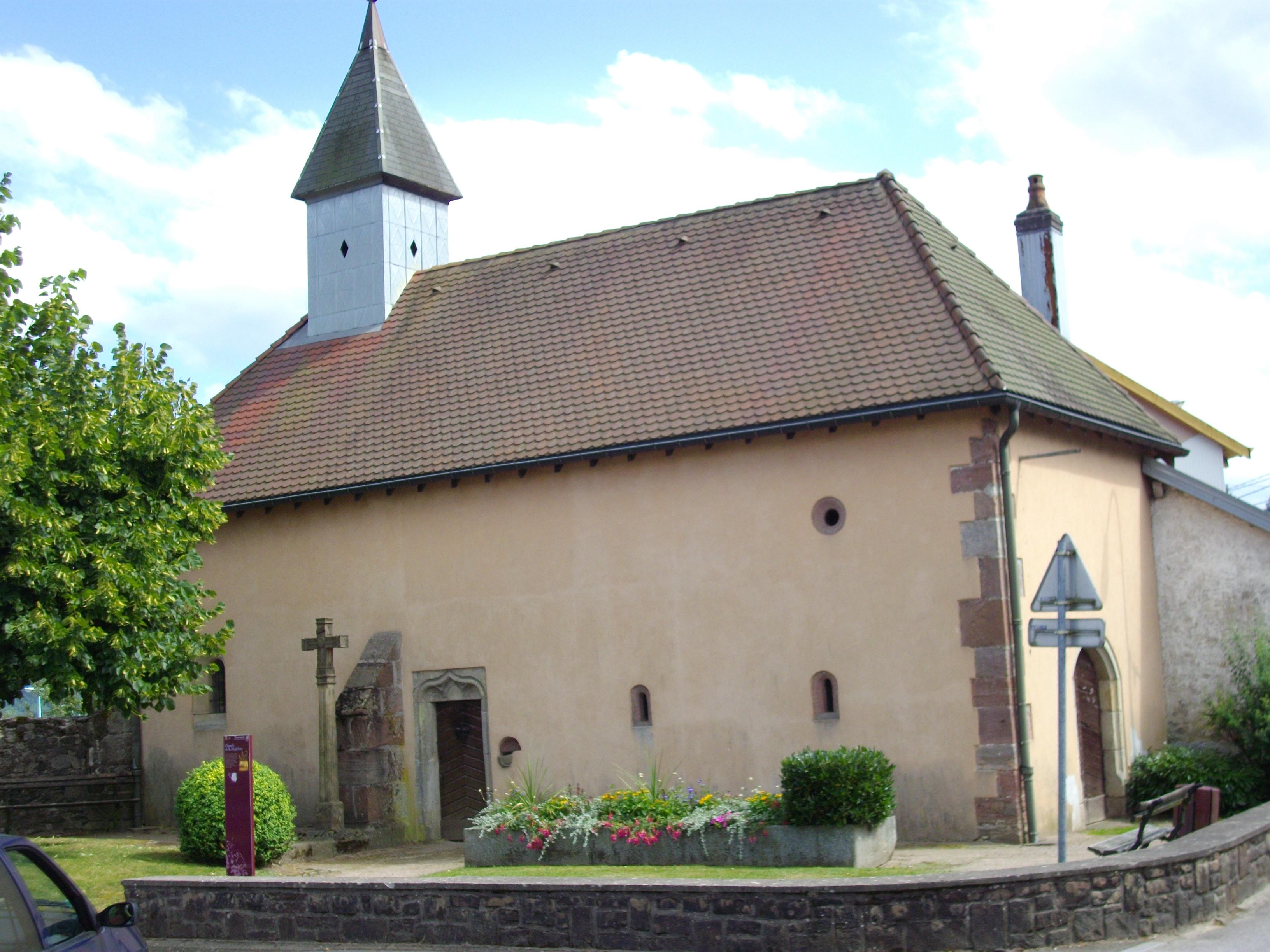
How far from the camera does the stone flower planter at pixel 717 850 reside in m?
12.5

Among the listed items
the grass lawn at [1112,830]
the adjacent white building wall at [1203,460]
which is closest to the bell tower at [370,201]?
the grass lawn at [1112,830]

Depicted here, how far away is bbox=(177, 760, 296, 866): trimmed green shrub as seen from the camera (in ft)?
50.4

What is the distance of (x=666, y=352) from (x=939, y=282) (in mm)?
3743

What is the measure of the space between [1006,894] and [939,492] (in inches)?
271

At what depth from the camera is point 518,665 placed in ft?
56.7

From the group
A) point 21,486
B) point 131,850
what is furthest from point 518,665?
point 21,486

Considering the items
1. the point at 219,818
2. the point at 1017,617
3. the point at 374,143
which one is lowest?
the point at 219,818

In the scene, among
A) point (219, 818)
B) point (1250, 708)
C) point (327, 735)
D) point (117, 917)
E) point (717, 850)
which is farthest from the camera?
point (327, 735)

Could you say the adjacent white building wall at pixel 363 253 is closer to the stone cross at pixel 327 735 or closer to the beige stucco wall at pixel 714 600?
the beige stucco wall at pixel 714 600

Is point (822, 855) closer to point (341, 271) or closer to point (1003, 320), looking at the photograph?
point (1003, 320)

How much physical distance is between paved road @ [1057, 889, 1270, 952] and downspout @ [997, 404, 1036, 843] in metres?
4.61

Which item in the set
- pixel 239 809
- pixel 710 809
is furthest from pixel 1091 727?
pixel 239 809

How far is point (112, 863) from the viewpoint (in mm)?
15039

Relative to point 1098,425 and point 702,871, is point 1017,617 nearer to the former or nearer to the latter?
point 1098,425
